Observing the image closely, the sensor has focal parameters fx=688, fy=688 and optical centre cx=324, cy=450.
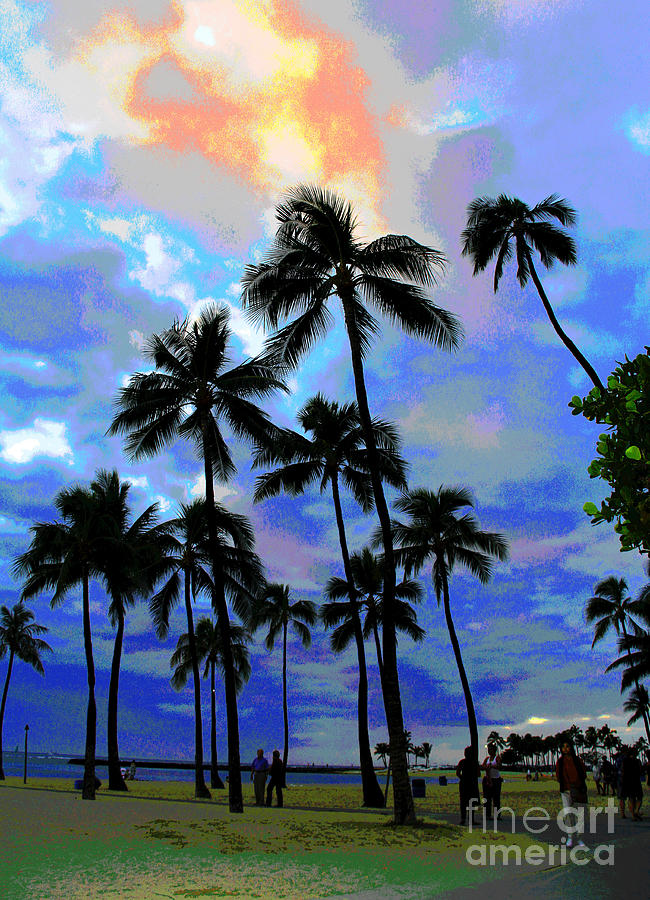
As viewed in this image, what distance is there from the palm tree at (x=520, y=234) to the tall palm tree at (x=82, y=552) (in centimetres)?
1543

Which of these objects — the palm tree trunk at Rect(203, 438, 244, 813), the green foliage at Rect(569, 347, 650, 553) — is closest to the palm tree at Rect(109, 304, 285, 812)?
the palm tree trunk at Rect(203, 438, 244, 813)

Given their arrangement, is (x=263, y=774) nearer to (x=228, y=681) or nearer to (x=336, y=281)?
(x=228, y=681)

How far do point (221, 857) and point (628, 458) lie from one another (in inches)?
350

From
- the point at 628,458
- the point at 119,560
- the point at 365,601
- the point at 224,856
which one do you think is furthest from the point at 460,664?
the point at 628,458

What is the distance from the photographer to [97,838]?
36.9 ft

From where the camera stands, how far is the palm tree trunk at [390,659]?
15.0 m

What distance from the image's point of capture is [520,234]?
1964 cm

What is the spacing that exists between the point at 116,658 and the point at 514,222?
24333mm

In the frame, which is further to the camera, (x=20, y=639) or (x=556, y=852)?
(x=20, y=639)

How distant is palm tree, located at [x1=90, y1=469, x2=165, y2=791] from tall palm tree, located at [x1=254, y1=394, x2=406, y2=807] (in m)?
5.37

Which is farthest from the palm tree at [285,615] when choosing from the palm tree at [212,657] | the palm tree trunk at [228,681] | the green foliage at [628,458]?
the green foliage at [628,458]

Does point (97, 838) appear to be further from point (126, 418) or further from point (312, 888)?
point (126, 418)

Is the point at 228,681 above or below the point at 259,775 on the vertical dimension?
above

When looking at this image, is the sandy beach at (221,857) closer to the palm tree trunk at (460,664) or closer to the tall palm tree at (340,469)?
the tall palm tree at (340,469)
